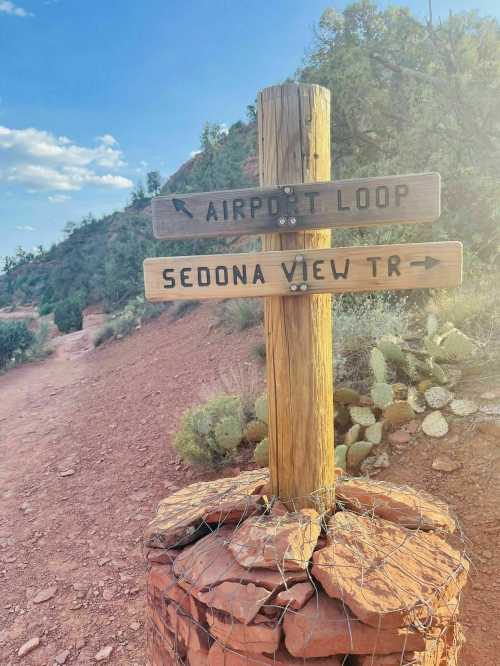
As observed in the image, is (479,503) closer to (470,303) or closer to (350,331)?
(350,331)

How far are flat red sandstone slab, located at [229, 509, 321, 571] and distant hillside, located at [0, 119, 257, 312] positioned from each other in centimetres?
1442

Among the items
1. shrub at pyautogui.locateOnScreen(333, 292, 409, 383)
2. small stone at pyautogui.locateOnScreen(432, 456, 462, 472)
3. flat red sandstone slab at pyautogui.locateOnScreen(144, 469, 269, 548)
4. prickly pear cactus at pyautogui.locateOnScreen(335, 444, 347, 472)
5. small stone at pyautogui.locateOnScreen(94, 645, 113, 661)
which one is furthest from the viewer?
shrub at pyautogui.locateOnScreen(333, 292, 409, 383)

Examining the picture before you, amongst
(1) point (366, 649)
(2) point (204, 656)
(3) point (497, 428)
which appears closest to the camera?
(1) point (366, 649)

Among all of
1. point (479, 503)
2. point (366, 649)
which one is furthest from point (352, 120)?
point (366, 649)

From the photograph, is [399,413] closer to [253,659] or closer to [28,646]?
[253,659]

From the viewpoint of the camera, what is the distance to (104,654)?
2959 millimetres

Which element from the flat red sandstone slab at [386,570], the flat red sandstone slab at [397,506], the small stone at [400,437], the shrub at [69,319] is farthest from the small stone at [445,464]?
the shrub at [69,319]

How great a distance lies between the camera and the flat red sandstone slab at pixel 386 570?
1728 mm

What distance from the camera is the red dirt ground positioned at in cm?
304

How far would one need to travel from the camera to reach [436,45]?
9398 mm

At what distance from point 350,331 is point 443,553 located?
319cm

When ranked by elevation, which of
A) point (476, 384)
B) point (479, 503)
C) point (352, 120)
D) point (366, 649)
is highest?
point (352, 120)

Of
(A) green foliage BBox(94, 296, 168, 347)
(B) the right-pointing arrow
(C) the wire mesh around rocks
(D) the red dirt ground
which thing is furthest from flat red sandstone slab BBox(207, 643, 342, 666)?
(A) green foliage BBox(94, 296, 168, 347)

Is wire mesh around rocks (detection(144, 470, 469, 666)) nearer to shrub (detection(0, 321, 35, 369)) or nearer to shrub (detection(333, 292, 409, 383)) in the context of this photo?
shrub (detection(333, 292, 409, 383))
